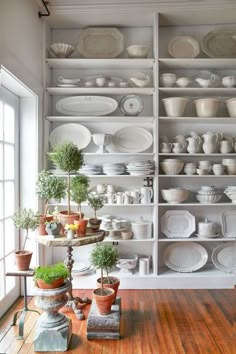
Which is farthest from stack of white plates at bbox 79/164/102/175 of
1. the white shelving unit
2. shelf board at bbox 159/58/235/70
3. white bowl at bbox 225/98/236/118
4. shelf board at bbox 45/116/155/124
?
white bowl at bbox 225/98/236/118

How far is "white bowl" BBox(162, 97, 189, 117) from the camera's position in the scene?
3.20m

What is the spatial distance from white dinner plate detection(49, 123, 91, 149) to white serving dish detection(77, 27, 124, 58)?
788 mm

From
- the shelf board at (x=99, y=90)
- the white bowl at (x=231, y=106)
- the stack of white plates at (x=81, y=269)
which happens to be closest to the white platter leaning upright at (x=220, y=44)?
the white bowl at (x=231, y=106)

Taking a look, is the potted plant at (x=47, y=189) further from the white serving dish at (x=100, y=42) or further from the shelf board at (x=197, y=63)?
the shelf board at (x=197, y=63)

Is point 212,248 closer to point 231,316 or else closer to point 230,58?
point 231,316

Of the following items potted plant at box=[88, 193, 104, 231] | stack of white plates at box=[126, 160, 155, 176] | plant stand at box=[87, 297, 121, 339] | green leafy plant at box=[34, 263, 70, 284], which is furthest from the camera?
stack of white plates at box=[126, 160, 155, 176]

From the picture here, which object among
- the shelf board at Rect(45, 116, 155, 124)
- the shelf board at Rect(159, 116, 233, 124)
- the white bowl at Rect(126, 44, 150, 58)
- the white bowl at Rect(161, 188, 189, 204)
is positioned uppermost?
the white bowl at Rect(126, 44, 150, 58)

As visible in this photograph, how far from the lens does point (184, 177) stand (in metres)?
3.47

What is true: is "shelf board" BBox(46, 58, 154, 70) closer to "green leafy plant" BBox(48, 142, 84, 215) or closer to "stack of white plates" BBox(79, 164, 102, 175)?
"stack of white plates" BBox(79, 164, 102, 175)

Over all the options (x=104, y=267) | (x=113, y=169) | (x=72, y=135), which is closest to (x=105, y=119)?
(x=72, y=135)

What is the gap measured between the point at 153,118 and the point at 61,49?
1194 mm

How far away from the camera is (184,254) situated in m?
3.46

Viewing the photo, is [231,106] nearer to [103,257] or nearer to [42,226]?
[103,257]

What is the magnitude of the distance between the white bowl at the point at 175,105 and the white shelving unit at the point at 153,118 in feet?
0.22
